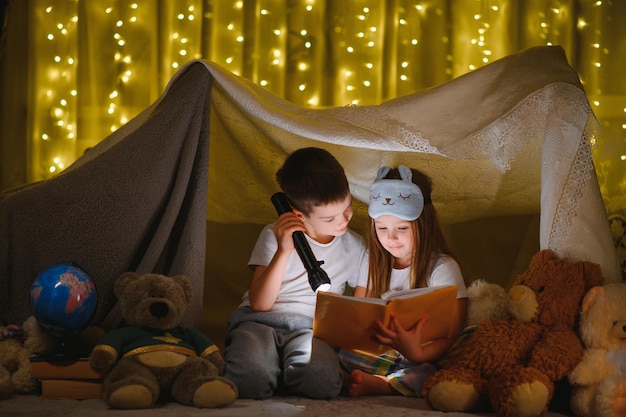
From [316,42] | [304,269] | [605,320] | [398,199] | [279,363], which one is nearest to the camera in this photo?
[605,320]

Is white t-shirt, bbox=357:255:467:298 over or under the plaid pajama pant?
over

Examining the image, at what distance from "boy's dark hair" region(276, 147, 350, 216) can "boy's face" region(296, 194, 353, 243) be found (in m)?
0.01

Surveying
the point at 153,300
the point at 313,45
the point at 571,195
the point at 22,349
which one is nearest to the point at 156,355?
the point at 153,300

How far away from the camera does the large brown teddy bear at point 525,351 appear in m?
1.47

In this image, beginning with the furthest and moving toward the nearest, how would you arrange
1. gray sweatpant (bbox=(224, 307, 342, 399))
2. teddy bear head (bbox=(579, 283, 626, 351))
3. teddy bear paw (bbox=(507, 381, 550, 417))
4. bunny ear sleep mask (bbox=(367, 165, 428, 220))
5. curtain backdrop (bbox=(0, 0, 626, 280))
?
curtain backdrop (bbox=(0, 0, 626, 280)) < bunny ear sleep mask (bbox=(367, 165, 428, 220)) < gray sweatpant (bbox=(224, 307, 342, 399)) < teddy bear head (bbox=(579, 283, 626, 351)) < teddy bear paw (bbox=(507, 381, 550, 417))

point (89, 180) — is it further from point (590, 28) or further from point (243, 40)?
point (590, 28)

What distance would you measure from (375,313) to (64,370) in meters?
0.65

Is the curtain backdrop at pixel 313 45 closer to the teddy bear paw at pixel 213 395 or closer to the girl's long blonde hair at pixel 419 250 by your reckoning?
the girl's long blonde hair at pixel 419 250

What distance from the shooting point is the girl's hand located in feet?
5.49

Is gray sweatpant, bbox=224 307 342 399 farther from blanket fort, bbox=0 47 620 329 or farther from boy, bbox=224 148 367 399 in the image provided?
blanket fort, bbox=0 47 620 329

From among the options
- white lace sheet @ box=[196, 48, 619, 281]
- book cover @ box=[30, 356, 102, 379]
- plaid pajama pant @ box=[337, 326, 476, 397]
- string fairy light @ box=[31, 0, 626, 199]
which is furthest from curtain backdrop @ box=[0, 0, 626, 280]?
book cover @ box=[30, 356, 102, 379]

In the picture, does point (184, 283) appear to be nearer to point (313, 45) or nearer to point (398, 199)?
point (398, 199)

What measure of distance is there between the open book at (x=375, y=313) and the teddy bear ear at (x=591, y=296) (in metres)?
0.26

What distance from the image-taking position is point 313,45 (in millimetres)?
2820
